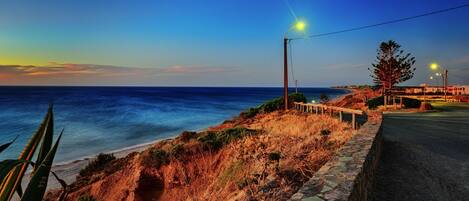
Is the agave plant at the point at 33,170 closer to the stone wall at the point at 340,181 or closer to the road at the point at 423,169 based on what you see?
the stone wall at the point at 340,181

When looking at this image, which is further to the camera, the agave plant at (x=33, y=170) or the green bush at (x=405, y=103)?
the green bush at (x=405, y=103)

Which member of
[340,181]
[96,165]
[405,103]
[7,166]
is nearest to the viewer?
[7,166]

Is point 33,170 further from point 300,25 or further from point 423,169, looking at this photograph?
point 300,25

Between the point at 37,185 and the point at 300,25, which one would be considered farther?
the point at 300,25

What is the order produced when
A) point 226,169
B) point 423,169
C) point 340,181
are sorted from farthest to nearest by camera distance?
point 226,169
point 423,169
point 340,181

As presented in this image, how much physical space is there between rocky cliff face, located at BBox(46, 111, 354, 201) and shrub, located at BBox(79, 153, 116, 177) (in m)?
0.46

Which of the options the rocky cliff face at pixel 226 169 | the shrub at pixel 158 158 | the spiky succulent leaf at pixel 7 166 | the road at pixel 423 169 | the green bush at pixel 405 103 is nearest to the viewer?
the spiky succulent leaf at pixel 7 166

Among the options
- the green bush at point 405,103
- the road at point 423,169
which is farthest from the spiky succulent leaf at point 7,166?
the green bush at point 405,103

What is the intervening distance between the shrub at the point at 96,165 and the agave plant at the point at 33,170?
1350cm

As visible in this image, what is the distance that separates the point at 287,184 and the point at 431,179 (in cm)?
298

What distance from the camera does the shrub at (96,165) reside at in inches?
573

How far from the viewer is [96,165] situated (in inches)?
611

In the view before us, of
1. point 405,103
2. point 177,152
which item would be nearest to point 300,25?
point 177,152

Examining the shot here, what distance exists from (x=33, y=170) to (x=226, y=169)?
247 inches
